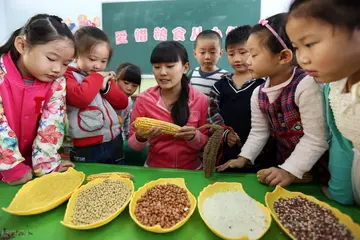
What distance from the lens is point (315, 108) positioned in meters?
1.19

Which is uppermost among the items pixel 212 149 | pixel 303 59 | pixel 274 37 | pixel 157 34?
pixel 157 34

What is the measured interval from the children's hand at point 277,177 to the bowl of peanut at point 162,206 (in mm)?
426

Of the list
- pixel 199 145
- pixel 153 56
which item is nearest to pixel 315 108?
pixel 199 145

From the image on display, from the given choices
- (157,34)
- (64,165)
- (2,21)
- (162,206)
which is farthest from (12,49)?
(2,21)

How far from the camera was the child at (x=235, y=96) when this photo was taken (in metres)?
1.77

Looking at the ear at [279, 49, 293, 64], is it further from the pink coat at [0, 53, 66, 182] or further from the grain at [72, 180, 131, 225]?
the pink coat at [0, 53, 66, 182]

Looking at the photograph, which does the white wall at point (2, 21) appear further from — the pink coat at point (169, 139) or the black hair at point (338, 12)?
the black hair at point (338, 12)

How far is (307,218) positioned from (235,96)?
1.00 meters

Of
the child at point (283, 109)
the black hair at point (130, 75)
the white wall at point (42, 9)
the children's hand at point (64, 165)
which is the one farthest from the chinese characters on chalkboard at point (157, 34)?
the children's hand at point (64, 165)

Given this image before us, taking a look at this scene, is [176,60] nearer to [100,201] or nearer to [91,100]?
[91,100]

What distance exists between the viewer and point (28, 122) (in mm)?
1389

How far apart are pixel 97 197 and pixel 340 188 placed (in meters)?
1.11

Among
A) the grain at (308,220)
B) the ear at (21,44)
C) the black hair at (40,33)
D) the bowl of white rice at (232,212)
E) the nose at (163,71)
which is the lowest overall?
the bowl of white rice at (232,212)

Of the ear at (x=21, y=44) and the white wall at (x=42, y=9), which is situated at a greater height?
the white wall at (x=42, y=9)
